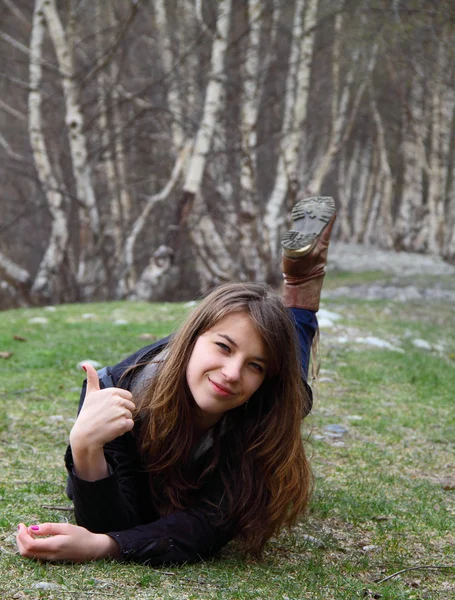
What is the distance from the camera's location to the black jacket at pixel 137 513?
110 inches

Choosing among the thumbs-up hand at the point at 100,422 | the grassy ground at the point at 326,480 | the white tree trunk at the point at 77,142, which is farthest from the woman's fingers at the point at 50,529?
the white tree trunk at the point at 77,142

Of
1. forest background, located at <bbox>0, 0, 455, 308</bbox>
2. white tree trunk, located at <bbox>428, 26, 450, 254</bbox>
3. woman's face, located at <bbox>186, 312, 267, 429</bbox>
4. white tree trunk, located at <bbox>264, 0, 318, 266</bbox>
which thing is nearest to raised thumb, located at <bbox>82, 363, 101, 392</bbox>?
woman's face, located at <bbox>186, 312, 267, 429</bbox>

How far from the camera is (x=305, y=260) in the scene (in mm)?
4059

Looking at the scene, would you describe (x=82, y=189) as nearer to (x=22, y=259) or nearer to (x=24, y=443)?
(x=24, y=443)

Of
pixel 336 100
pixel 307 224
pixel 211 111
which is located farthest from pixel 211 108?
pixel 307 224

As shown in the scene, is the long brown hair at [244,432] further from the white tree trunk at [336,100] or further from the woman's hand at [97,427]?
the white tree trunk at [336,100]

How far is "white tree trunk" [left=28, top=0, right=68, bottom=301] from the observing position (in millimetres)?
13461

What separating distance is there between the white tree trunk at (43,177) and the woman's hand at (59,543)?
11.1 m

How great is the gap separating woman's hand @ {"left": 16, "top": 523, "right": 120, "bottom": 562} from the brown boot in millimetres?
1802

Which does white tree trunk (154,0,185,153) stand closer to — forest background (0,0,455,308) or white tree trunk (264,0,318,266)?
forest background (0,0,455,308)

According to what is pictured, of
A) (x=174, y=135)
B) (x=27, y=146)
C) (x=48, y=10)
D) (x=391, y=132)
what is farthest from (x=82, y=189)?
(x=391, y=132)

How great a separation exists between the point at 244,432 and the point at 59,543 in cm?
85

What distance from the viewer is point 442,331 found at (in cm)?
1063

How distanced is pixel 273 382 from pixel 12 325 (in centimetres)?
642
